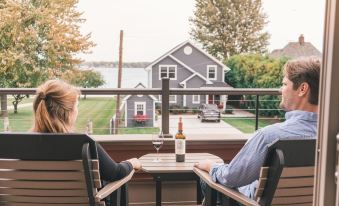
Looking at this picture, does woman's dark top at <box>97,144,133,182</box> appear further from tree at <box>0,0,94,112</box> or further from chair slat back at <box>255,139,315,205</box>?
tree at <box>0,0,94,112</box>

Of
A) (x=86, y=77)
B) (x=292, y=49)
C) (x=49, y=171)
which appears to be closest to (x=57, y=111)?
(x=49, y=171)

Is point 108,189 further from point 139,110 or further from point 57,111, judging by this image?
point 139,110

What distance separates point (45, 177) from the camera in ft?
6.10

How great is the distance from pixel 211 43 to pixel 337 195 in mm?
6121

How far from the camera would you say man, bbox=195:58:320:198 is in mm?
1765

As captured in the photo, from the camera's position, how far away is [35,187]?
6.18 ft

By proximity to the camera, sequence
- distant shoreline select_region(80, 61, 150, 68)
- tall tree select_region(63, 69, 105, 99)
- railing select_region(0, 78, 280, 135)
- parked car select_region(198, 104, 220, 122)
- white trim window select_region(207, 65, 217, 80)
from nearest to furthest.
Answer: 1. railing select_region(0, 78, 280, 135)
2. parked car select_region(198, 104, 220, 122)
3. tall tree select_region(63, 69, 105, 99)
4. white trim window select_region(207, 65, 217, 80)
5. distant shoreline select_region(80, 61, 150, 68)

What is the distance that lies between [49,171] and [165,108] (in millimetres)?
1696

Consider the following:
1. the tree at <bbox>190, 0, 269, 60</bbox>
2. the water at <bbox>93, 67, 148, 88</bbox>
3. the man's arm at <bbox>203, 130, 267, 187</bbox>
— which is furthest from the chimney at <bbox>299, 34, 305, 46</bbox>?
the man's arm at <bbox>203, 130, 267, 187</bbox>

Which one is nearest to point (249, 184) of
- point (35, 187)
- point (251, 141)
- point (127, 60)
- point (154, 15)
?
point (251, 141)

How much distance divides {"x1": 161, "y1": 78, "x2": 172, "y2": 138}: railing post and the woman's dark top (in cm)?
129

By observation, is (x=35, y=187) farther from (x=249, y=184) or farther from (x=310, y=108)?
(x=310, y=108)

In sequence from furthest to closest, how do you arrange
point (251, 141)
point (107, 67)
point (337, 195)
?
point (107, 67) → point (251, 141) → point (337, 195)

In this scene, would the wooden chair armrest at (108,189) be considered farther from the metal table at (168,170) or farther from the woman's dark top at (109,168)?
the metal table at (168,170)
